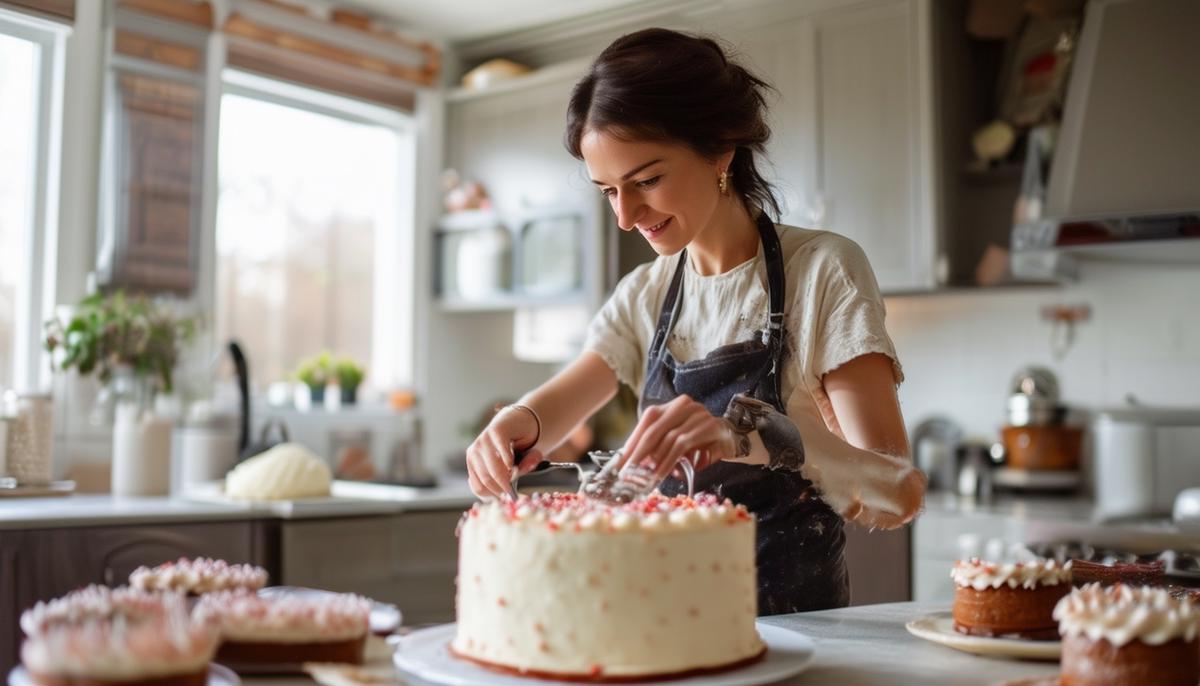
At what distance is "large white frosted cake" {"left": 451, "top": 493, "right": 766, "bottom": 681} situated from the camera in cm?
102

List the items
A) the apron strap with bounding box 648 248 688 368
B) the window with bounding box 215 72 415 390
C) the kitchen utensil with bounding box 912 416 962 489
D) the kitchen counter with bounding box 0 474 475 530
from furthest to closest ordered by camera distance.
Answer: the window with bounding box 215 72 415 390 < the kitchen utensil with bounding box 912 416 962 489 < the kitchen counter with bounding box 0 474 475 530 < the apron strap with bounding box 648 248 688 368

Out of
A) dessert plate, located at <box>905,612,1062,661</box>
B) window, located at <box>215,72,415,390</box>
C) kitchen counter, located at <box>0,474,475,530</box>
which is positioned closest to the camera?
dessert plate, located at <box>905,612,1062,661</box>

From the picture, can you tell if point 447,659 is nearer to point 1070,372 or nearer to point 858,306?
point 858,306

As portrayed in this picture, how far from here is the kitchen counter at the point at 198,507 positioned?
2389 millimetres

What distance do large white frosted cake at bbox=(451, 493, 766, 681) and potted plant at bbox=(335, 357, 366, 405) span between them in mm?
3137

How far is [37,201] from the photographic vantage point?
3.37 metres

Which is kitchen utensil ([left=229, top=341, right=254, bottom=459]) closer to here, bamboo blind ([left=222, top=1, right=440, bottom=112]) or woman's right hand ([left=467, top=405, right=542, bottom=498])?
bamboo blind ([left=222, top=1, right=440, bottom=112])

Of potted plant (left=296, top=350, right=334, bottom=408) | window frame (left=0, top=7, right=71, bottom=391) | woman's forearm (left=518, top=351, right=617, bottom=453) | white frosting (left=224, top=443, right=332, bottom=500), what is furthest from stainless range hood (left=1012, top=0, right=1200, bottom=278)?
window frame (left=0, top=7, right=71, bottom=391)

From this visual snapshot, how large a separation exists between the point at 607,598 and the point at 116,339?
8.36ft

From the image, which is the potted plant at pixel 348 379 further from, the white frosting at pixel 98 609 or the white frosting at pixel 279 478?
the white frosting at pixel 98 609

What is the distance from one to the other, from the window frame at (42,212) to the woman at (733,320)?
7.34 ft

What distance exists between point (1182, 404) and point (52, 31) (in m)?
3.66

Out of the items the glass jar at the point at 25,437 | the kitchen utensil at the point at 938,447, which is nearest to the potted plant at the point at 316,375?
the glass jar at the point at 25,437

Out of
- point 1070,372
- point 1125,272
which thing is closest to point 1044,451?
point 1070,372
